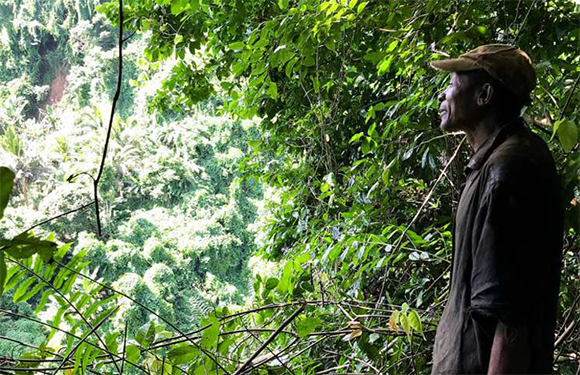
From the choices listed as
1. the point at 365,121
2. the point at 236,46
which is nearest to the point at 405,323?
the point at 236,46

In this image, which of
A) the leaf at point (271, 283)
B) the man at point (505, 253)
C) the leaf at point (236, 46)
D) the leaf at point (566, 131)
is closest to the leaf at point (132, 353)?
the leaf at point (271, 283)

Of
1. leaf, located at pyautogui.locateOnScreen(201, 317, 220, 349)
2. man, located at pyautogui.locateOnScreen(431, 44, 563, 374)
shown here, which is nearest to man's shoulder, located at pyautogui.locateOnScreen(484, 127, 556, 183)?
man, located at pyautogui.locateOnScreen(431, 44, 563, 374)

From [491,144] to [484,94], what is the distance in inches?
3.0

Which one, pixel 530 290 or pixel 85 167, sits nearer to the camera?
pixel 530 290

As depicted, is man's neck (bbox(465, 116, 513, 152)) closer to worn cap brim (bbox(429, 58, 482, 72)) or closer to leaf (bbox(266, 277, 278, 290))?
worn cap brim (bbox(429, 58, 482, 72))

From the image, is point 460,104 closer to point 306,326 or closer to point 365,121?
point 306,326

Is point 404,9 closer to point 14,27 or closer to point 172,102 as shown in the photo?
point 172,102

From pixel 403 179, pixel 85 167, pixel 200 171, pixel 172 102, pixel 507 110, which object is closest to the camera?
pixel 507 110

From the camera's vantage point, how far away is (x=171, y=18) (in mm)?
2506

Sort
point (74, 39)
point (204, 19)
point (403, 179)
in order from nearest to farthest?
1. point (403, 179)
2. point (204, 19)
3. point (74, 39)

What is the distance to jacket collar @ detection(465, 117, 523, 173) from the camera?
754 millimetres

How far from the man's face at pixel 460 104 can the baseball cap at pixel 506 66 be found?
0.02 metres

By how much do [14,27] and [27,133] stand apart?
14.0ft

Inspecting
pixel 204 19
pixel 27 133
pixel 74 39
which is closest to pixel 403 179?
pixel 204 19
